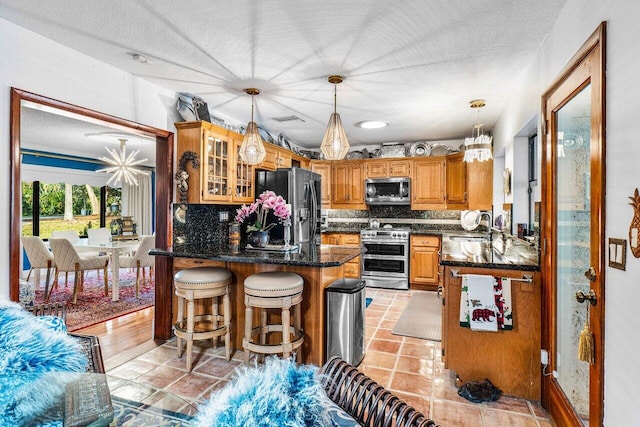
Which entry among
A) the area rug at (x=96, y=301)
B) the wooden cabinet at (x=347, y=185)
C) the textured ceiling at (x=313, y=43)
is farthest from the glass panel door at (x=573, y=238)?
the area rug at (x=96, y=301)

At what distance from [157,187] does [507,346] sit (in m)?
3.23

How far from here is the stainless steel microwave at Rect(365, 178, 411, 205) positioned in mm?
5594

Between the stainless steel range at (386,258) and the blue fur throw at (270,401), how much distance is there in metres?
4.77

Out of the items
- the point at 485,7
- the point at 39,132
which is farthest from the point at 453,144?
the point at 39,132

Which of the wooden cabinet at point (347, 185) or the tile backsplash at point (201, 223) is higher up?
the wooden cabinet at point (347, 185)

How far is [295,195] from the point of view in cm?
430

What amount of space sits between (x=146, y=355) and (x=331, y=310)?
63.6 inches

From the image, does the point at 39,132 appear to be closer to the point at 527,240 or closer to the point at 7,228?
the point at 7,228

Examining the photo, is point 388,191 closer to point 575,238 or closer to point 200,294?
point 200,294

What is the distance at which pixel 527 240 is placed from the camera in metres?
2.89

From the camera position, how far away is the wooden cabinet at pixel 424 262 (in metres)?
5.18

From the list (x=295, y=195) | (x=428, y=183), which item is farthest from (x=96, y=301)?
(x=428, y=183)

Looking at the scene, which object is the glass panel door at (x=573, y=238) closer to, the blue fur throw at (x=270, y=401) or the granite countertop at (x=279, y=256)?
the granite countertop at (x=279, y=256)

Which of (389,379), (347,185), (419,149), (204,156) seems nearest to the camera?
(389,379)
